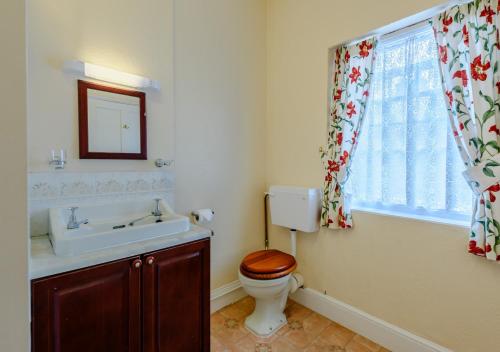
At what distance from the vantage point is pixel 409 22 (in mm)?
1599

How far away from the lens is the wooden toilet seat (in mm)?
1765

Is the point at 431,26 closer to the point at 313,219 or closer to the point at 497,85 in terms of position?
the point at 497,85

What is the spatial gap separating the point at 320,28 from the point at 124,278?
2170 mm

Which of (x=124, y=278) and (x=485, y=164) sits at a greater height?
(x=485, y=164)

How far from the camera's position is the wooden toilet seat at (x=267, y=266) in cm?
176

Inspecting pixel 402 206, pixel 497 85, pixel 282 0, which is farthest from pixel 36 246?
pixel 282 0

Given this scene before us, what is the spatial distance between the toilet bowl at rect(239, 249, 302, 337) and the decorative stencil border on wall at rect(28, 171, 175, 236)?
2.49ft

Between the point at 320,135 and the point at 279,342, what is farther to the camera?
the point at 320,135

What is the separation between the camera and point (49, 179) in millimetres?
1379

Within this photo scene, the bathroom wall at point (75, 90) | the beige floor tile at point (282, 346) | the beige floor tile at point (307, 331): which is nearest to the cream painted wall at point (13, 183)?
the bathroom wall at point (75, 90)

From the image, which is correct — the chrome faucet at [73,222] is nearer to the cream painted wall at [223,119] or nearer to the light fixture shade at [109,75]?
the cream painted wall at [223,119]

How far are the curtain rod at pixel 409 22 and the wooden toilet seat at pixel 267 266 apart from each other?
169cm

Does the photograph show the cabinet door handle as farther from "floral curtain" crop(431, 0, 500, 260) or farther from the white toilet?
"floral curtain" crop(431, 0, 500, 260)

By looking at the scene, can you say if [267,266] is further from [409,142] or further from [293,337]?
[409,142]
